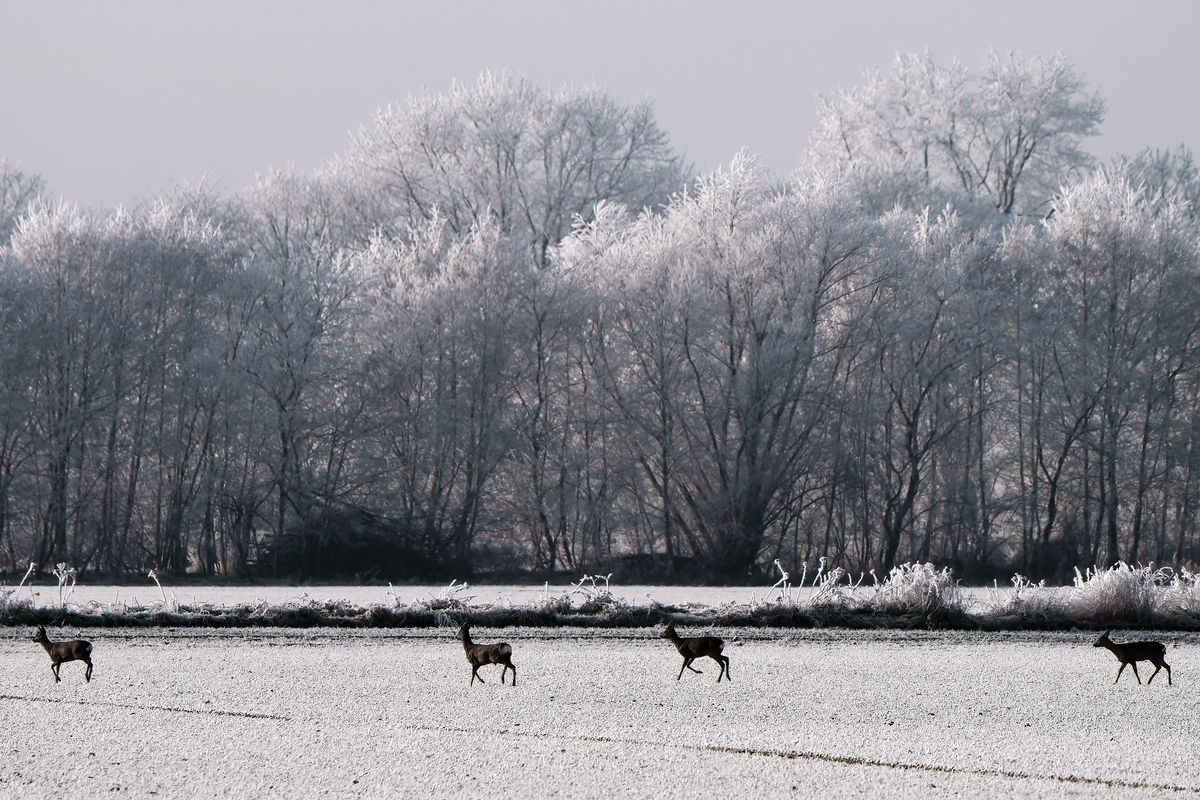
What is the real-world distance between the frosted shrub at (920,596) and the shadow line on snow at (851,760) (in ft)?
40.5

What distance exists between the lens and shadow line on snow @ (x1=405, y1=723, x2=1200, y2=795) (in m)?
10.2

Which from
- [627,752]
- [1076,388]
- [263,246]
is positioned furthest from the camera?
[263,246]

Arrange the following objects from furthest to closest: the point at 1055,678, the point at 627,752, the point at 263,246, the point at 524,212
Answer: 1. the point at 524,212
2. the point at 263,246
3. the point at 1055,678
4. the point at 627,752

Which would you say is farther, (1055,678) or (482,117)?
(482,117)

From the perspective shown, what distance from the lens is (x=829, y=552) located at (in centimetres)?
4147

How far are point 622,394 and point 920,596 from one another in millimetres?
18339

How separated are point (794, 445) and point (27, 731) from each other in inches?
1170

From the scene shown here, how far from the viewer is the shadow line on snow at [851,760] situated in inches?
404

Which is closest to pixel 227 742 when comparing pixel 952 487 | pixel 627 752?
pixel 627 752

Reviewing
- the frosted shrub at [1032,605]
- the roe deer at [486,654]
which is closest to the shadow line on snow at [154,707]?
the roe deer at [486,654]

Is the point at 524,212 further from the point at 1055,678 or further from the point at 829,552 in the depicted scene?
the point at 1055,678

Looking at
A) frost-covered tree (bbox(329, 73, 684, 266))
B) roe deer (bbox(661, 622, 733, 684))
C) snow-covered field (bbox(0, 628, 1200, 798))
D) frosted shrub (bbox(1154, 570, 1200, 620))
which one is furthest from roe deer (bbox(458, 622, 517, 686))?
frost-covered tree (bbox(329, 73, 684, 266))

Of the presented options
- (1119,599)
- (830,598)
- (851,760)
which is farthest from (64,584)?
(851,760)

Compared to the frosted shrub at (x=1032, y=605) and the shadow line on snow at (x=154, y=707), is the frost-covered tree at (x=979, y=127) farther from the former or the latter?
the shadow line on snow at (x=154, y=707)
